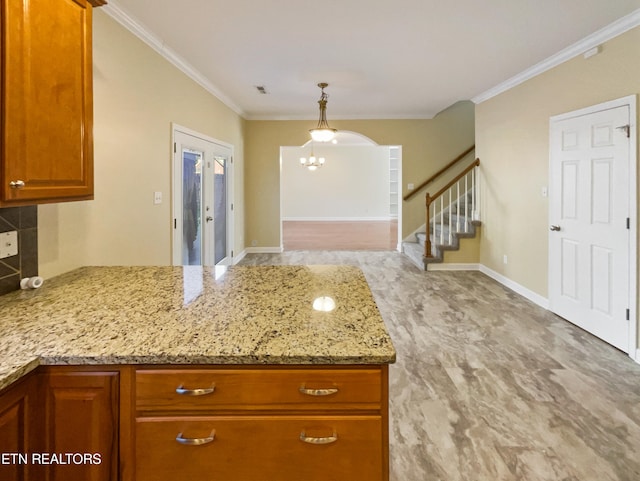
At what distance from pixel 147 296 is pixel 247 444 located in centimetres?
85

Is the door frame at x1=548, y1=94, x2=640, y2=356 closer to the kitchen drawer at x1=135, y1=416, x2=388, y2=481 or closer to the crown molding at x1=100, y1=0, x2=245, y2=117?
the kitchen drawer at x1=135, y1=416, x2=388, y2=481

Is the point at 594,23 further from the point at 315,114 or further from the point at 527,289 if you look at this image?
the point at 315,114

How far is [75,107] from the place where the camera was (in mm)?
1661

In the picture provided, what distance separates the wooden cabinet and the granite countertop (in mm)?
56

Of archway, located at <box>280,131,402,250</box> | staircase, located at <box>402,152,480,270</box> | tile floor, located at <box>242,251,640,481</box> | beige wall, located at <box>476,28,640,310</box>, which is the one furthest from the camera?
archway, located at <box>280,131,402,250</box>

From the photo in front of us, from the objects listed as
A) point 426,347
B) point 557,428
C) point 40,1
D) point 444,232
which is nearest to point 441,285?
Answer: point 444,232

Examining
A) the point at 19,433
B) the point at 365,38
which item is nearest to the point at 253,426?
the point at 19,433

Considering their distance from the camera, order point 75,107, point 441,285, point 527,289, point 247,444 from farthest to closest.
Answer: point 441,285
point 527,289
point 75,107
point 247,444

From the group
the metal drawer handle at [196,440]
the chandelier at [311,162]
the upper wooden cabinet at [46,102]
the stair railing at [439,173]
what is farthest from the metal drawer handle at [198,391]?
the chandelier at [311,162]

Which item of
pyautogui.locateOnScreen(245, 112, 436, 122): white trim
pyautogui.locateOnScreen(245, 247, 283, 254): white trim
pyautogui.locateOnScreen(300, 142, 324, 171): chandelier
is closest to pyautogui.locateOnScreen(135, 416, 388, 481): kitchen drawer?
pyautogui.locateOnScreen(245, 247, 283, 254): white trim

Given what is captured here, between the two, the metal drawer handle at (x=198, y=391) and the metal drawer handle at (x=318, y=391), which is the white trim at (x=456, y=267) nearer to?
the metal drawer handle at (x=318, y=391)

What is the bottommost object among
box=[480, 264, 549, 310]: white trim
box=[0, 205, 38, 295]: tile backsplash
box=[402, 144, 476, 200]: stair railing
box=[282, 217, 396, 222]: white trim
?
box=[480, 264, 549, 310]: white trim

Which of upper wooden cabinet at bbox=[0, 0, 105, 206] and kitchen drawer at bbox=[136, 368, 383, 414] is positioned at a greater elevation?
upper wooden cabinet at bbox=[0, 0, 105, 206]

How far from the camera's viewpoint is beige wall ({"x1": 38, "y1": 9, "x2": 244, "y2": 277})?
7.56ft
